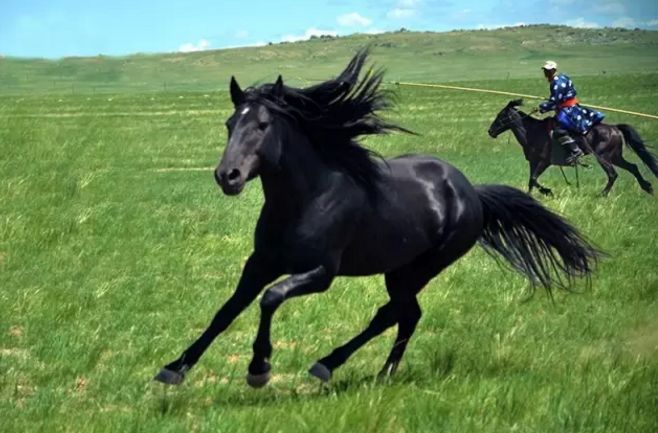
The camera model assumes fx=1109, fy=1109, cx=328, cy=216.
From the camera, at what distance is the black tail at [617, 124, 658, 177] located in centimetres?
1688

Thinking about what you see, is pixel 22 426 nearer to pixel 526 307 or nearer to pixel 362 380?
pixel 362 380

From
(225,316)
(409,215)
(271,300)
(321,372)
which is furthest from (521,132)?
(271,300)

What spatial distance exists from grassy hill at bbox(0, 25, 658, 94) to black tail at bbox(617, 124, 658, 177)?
211 feet

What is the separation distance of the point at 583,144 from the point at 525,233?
35.7 feet

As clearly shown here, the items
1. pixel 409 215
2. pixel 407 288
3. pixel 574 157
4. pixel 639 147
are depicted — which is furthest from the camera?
pixel 574 157

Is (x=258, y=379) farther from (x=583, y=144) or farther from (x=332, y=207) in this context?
(x=583, y=144)

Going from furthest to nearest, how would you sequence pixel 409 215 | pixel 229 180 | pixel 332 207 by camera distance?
1. pixel 409 215
2. pixel 332 207
3. pixel 229 180

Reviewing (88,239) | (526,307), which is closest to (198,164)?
(88,239)

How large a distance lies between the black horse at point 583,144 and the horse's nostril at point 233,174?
12096mm

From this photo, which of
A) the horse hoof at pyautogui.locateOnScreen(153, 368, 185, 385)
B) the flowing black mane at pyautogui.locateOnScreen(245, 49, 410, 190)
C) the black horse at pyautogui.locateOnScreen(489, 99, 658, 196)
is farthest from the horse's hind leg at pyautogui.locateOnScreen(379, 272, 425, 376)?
the black horse at pyautogui.locateOnScreen(489, 99, 658, 196)

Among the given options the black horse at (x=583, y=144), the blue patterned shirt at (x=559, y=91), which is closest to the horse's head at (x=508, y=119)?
the black horse at (x=583, y=144)

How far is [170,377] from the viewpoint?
18.1 ft

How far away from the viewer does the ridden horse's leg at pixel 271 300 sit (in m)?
5.33

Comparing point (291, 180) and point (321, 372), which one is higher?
point (291, 180)
